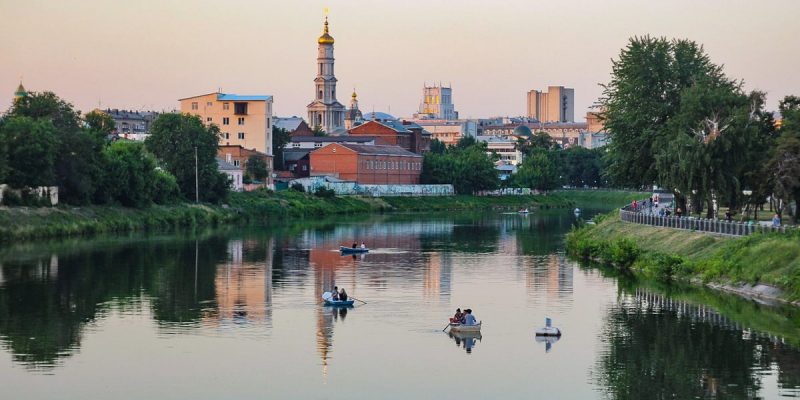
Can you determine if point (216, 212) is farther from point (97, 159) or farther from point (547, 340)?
Result: point (547, 340)

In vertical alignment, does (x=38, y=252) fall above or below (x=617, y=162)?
below

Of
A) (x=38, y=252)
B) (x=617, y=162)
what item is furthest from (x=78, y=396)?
(x=617, y=162)

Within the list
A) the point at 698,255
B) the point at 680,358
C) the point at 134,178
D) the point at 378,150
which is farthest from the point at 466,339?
the point at 378,150

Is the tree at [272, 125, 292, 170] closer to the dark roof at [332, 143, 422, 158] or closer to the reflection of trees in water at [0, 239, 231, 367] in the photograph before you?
the dark roof at [332, 143, 422, 158]

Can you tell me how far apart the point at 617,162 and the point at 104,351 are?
52.6 m

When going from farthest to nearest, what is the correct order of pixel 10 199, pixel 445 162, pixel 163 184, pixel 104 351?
pixel 445 162 < pixel 163 184 < pixel 10 199 < pixel 104 351

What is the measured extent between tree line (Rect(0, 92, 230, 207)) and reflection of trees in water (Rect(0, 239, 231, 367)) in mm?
16134

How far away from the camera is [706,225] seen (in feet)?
224

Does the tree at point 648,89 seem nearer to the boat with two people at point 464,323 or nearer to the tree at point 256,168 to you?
the boat with two people at point 464,323

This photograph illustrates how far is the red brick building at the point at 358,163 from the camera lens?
576 ft

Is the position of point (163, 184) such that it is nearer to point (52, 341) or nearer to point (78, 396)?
point (52, 341)

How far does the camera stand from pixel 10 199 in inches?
3777

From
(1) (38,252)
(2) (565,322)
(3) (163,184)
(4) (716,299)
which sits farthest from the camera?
(3) (163,184)

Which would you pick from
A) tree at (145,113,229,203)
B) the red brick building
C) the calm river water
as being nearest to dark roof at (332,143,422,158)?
the red brick building
